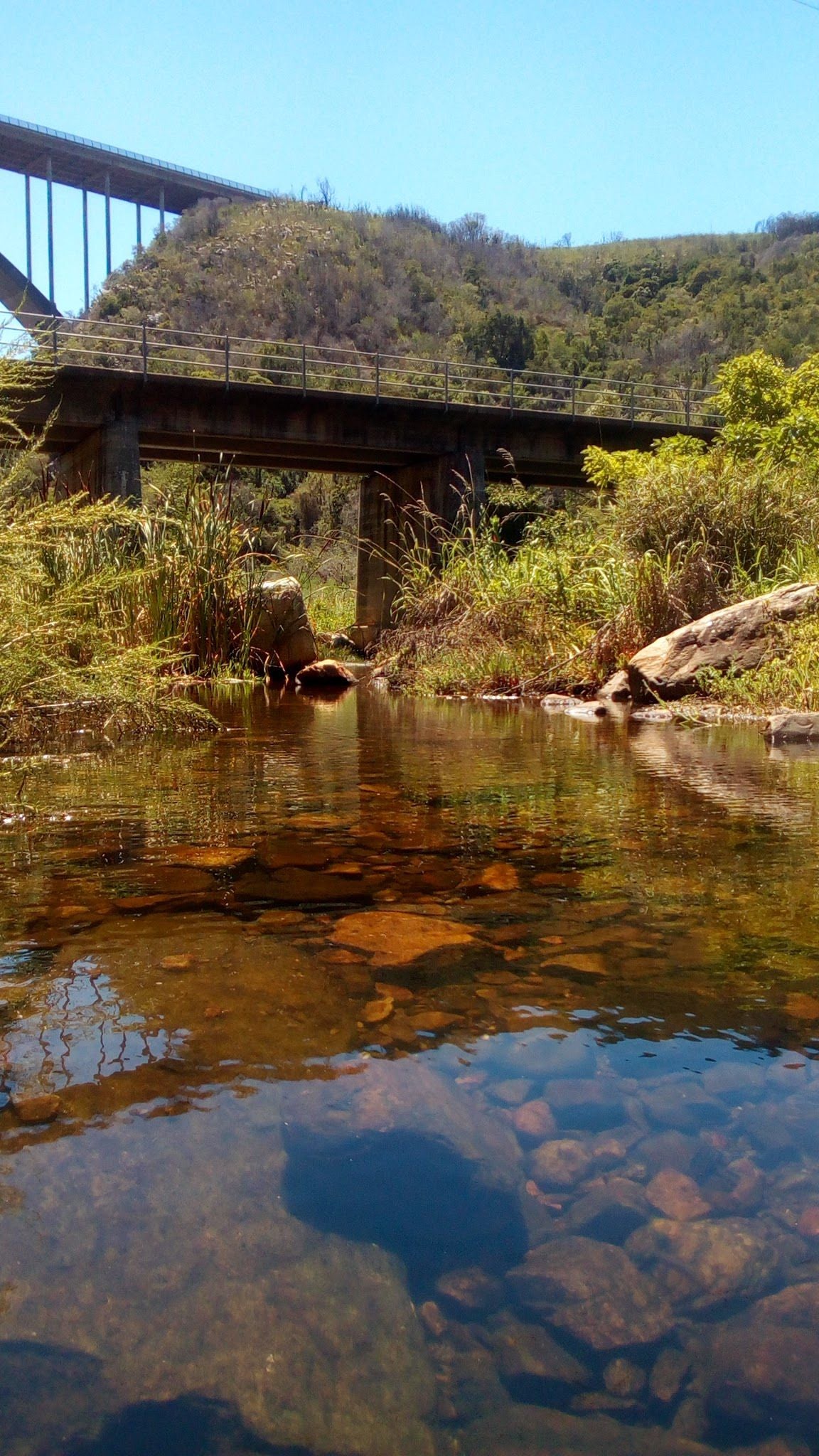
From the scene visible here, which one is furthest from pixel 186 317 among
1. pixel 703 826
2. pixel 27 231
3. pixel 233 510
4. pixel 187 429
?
pixel 703 826

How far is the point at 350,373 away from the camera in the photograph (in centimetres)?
4075

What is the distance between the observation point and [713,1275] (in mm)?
1223

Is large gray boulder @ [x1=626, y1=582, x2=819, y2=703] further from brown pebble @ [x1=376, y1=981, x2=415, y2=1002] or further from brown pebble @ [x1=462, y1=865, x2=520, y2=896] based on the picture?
brown pebble @ [x1=376, y1=981, x2=415, y2=1002]

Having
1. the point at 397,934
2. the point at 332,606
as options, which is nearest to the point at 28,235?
the point at 332,606

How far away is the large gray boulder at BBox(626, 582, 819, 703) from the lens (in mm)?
9227

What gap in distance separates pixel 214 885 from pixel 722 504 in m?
9.22

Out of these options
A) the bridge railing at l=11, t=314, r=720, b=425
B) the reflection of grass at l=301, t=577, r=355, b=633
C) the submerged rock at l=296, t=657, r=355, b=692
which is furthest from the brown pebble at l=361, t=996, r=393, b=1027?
the reflection of grass at l=301, t=577, r=355, b=633

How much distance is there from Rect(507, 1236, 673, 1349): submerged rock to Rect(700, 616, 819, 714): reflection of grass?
7311 millimetres

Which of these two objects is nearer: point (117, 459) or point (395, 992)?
point (395, 992)

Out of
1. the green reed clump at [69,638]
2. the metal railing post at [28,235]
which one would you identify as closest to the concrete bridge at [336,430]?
the green reed clump at [69,638]

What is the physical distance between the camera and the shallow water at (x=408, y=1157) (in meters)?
1.04

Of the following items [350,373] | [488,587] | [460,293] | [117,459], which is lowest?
[488,587]

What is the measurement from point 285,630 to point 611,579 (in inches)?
160

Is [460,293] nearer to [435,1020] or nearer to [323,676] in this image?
[323,676]
